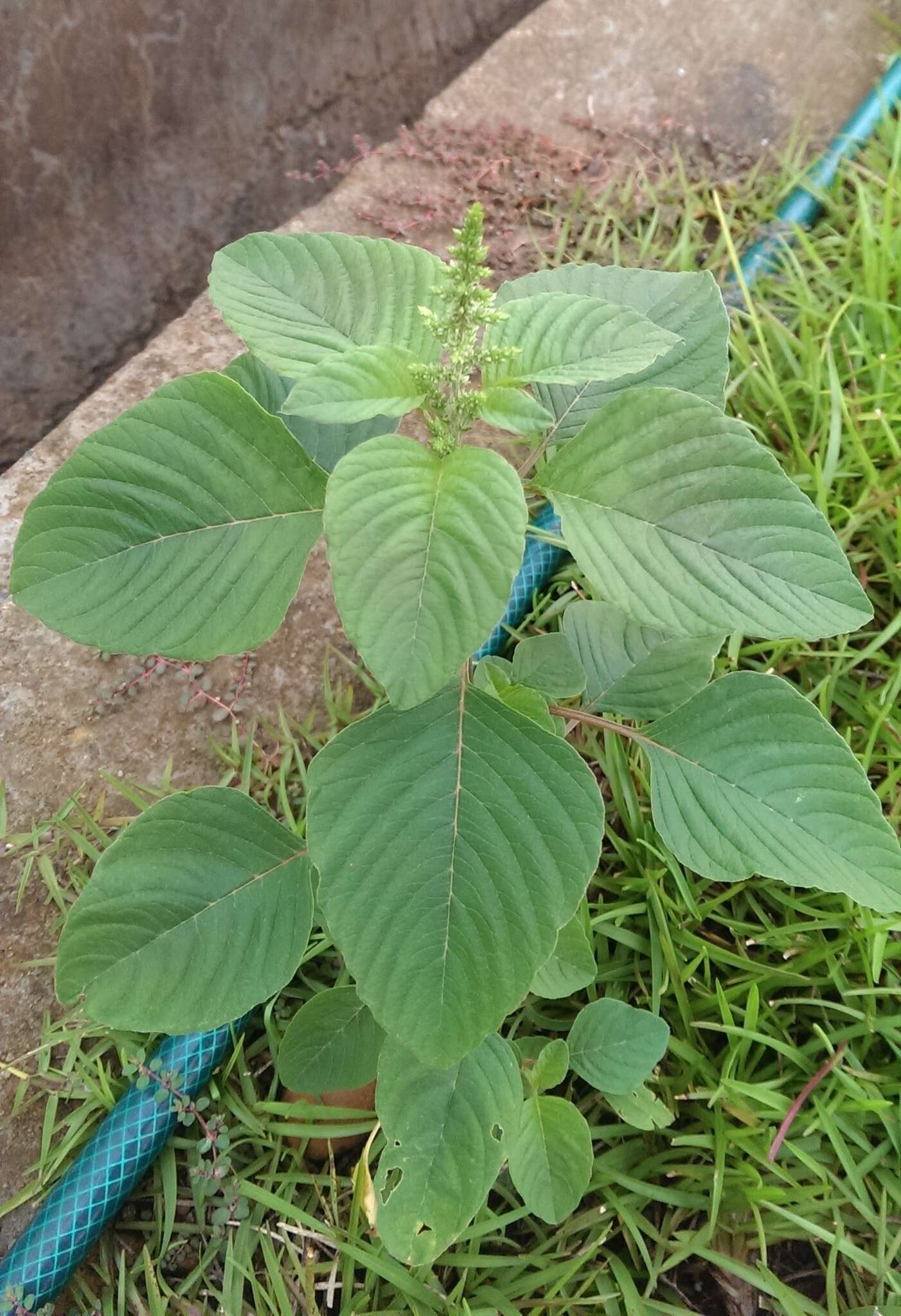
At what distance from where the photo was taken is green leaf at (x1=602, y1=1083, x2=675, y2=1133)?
1.23m

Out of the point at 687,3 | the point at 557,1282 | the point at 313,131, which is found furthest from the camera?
the point at 687,3

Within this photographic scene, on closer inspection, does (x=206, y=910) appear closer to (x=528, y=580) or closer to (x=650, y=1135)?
(x=650, y=1135)

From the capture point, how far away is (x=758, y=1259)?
51.6 inches

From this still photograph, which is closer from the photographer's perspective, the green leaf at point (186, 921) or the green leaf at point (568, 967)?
the green leaf at point (186, 921)

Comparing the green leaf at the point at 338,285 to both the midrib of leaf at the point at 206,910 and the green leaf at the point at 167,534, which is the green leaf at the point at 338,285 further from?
the midrib of leaf at the point at 206,910

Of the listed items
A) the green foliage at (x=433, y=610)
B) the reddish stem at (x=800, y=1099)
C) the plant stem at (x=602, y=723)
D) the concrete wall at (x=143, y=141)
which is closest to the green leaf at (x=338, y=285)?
the green foliage at (x=433, y=610)

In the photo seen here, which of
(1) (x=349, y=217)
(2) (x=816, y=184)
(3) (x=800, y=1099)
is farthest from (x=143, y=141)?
(3) (x=800, y=1099)

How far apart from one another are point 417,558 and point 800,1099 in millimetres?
1117

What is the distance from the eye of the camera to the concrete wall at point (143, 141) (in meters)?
2.21

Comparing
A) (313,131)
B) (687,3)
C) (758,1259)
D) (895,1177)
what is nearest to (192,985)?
(758,1259)

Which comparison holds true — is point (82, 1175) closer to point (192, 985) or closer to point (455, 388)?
point (192, 985)

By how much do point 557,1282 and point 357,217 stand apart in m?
2.33

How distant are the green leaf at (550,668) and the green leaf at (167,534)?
1.27 ft

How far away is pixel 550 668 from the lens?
3.59ft
